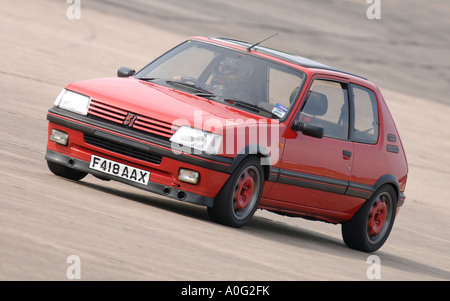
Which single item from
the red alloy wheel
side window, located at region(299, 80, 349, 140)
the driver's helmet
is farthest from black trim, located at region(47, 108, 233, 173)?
side window, located at region(299, 80, 349, 140)

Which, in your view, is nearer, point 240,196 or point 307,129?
point 240,196

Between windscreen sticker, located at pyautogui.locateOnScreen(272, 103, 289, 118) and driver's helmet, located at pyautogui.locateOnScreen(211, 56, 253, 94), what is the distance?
1.44ft

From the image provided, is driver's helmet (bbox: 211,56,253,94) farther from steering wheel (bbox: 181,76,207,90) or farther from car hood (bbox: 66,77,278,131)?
car hood (bbox: 66,77,278,131)

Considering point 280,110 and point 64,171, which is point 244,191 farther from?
point 64,171

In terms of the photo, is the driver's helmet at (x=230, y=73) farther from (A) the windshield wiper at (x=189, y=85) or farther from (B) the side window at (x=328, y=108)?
(B) the side window at (x=328, y=108)

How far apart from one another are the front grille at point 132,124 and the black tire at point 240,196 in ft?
2.35

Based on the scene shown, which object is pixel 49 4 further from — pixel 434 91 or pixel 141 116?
pixel 141 116

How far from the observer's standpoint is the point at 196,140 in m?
8.66

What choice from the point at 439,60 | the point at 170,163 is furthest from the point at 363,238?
the point at 439,60

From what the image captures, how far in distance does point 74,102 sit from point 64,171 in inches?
36.8

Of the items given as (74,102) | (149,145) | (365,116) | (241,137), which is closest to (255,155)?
(241,137)

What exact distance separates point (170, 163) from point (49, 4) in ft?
59.2

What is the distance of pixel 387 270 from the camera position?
9.03 metres
